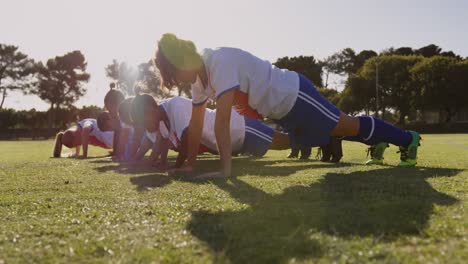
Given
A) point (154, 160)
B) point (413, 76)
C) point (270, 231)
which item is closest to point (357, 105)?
point (413, 76)

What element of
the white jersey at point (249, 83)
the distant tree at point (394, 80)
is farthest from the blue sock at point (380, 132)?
the distant tree at point (394, 80)

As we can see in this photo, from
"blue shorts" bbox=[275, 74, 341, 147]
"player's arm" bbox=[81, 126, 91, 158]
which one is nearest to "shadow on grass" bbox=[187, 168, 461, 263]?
"blue shorts" bbox=[275, 74, 341, 147]

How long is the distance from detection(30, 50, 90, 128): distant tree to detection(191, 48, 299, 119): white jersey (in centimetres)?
6369

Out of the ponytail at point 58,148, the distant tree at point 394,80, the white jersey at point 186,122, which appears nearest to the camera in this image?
the white jersey at point 186,122

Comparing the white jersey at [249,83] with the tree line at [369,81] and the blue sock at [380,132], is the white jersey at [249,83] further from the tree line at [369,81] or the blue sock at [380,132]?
the tree line at [369,81]

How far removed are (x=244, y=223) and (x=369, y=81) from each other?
199 feet

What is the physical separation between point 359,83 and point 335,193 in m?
59.8

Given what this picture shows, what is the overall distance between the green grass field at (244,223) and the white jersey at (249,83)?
88cm

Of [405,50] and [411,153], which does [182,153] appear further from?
[405,50]

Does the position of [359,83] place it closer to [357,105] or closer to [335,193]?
[357,105]

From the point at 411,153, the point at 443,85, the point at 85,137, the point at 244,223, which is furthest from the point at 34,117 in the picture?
the point at 244,223

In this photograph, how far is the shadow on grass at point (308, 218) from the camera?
1521 millimetres

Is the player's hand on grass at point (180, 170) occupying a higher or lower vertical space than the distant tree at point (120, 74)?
lower

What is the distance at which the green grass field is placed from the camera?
57.4 inches
